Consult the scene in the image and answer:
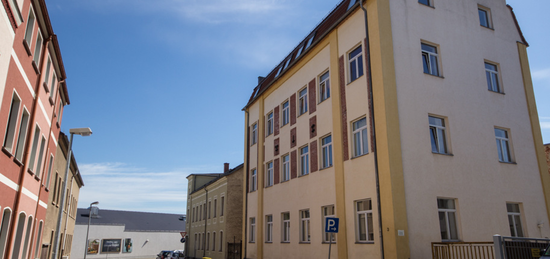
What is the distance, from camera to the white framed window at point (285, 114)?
2410 centimetres

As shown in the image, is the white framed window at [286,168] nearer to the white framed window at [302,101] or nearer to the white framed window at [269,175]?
the white framed window at [269,175]

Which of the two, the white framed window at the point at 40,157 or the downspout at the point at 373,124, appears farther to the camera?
the white framed window at the point at 40,157

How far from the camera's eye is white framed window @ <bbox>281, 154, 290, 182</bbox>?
75.7 feet

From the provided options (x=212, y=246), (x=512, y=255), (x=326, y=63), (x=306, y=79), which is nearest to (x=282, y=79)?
(x=306, y=79)

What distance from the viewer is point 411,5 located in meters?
17.0

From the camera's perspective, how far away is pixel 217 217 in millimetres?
38344

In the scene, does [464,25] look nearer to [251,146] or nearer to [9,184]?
[251,146]

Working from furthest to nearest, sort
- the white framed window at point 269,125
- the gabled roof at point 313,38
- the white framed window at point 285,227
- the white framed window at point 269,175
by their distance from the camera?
the white framed window at point 269,125 < the white framed window at point 269,175 < the white framed window at point 285,227 < the gabled roof at point 313,38

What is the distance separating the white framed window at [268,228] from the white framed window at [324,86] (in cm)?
845

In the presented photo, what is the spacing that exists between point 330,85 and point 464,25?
6.47 m

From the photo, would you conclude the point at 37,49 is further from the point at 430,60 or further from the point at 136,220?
the point at 136,220

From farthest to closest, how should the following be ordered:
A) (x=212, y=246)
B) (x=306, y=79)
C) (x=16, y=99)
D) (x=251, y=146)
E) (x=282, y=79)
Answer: (x=212, y=246)
(x=251, y=146)
(x=282, y=79)
(x=306, y=79)
(x=16, y=99)

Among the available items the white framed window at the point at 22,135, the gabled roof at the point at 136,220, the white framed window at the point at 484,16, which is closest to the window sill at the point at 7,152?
the white framed window at the point at 22,135

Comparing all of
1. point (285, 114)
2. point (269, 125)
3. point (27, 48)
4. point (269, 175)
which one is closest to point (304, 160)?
point (285, 114)
